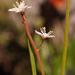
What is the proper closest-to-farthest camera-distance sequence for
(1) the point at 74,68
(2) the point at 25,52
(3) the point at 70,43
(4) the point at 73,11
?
(1) the point at 74,68
(3) the point at 70,43
(2) the point at 25,52
(4) the point at 73,11

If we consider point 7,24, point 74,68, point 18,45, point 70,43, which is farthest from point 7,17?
point 74,68

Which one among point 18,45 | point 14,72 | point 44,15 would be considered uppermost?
point 44,15

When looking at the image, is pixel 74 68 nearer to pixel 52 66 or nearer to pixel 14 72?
pixel 52 66

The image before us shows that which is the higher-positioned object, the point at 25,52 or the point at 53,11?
the point at 53,11

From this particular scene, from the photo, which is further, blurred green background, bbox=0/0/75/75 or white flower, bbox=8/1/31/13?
blurred green background, bbox=0/0/75/75

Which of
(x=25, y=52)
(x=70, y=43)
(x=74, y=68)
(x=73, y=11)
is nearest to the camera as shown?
(x=74, y=68)

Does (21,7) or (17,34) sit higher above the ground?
(21,7)

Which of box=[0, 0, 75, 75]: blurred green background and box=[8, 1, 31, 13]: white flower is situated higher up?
box=[8, 1, 31, 13]: white flower

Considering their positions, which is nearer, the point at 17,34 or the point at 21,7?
the point at 21,7

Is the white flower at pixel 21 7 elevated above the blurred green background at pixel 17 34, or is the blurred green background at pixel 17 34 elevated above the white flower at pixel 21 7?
the white flower at pixel 21 7

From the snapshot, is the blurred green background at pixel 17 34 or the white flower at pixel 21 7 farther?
the blurred green background at pixel 17 34

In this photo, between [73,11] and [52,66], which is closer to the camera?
[52,66]
